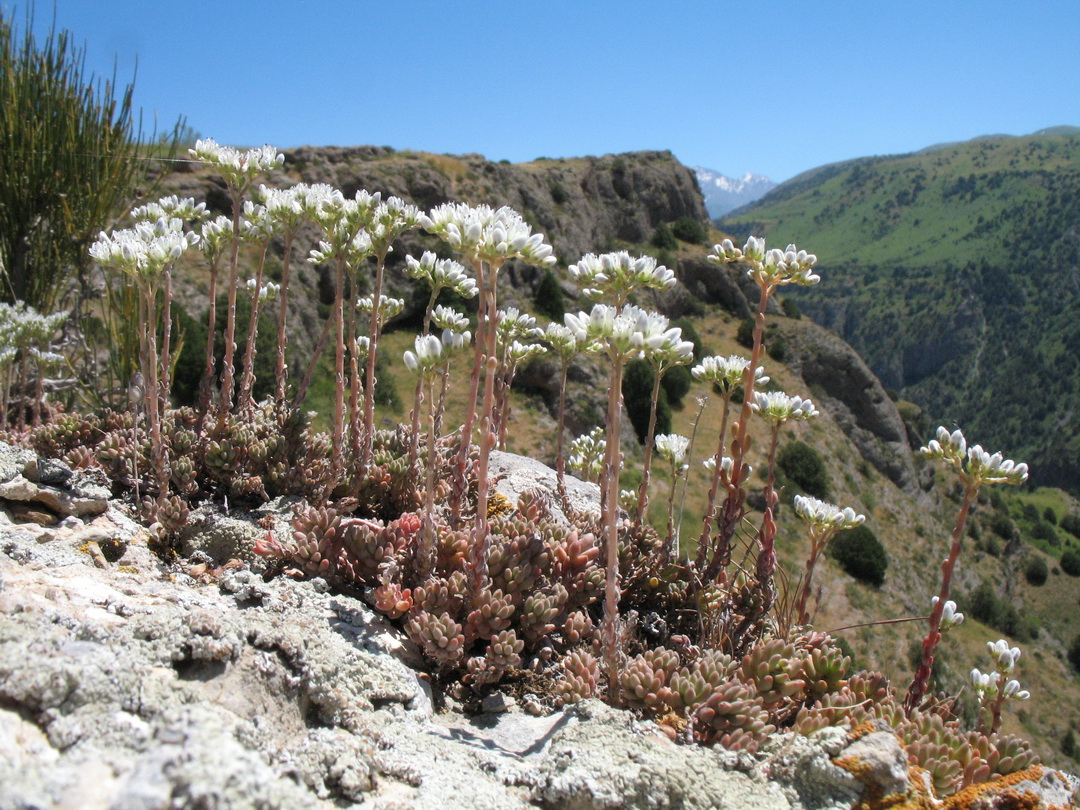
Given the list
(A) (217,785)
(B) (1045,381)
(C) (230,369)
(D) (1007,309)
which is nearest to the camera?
(A) (217,785)

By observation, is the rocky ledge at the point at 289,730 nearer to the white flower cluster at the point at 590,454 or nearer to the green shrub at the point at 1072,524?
the white flower cluster at the point at 590,454

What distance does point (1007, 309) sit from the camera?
185250 millimetres

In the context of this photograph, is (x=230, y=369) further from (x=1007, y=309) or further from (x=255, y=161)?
(x=1007, y=309)

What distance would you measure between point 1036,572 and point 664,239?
70090 mm

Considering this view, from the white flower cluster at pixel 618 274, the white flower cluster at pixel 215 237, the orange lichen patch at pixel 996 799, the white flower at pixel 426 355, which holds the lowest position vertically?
the orange lichen patch at pixel 996 799

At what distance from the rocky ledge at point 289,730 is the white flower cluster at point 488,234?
71.4 inches

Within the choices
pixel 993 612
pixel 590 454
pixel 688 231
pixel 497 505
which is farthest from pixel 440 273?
pixel 688 231

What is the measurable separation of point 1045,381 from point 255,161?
197 m

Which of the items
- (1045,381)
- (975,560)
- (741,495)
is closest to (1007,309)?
(1045,381)

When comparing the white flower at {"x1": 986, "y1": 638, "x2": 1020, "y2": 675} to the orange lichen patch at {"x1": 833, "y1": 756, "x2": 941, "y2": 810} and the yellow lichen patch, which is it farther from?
the yellow lichen patch

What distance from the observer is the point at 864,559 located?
56719 mm

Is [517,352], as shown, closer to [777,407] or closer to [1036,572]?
[777,407]

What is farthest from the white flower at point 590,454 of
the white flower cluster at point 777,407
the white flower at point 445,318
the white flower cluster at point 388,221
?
the white flower cluster at point 388,221

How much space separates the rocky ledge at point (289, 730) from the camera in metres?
1.77
